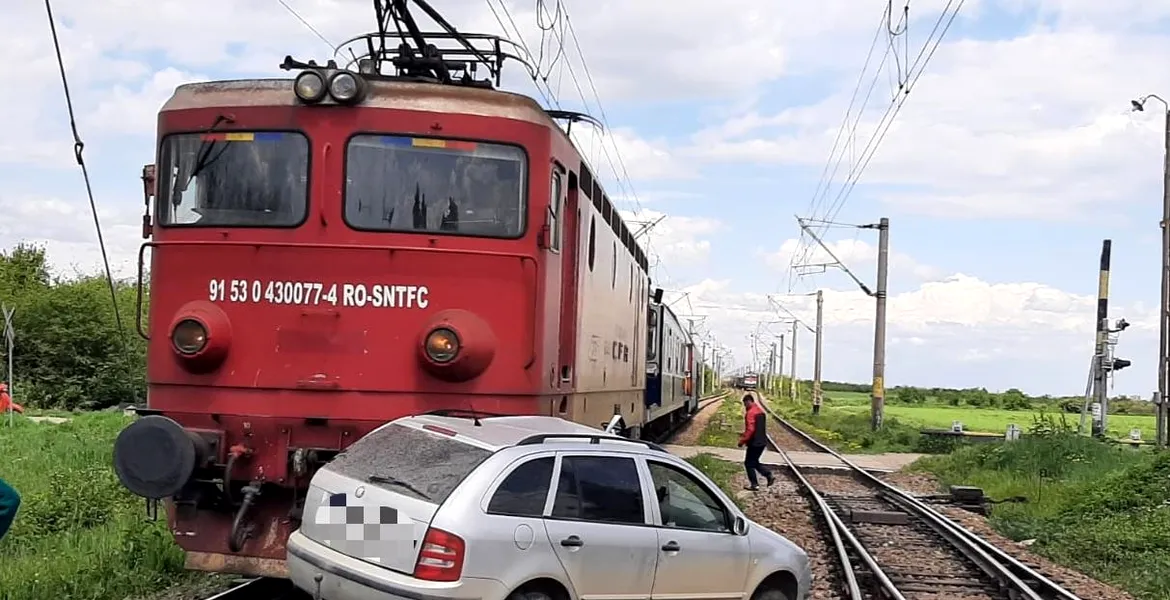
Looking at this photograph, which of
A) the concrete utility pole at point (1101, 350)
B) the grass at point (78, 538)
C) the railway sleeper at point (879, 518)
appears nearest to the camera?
the grass at point (78, 538)

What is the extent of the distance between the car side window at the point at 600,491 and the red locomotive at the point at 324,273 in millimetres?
1517

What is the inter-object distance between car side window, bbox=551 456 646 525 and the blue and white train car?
45.7ft

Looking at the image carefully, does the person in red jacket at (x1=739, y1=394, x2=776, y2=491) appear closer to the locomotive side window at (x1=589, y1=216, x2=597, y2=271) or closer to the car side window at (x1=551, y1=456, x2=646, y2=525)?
the locomotive side window at (x1=589, y1=216, x2=597, y2=271)

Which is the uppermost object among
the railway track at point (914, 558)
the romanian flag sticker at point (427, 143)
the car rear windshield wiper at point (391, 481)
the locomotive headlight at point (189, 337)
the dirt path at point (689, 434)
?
the romanian flag sticker at point (427, 143)

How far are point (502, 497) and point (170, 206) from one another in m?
3.83

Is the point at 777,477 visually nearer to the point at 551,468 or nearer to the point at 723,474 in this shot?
the point at 723,474

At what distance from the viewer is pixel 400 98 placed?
8.98 metres

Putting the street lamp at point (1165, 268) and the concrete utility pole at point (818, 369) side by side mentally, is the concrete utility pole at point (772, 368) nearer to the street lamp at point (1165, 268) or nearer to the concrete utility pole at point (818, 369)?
the concrete utility pole at point (818, 369)

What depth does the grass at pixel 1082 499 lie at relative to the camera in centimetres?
1402

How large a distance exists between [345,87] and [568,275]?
241cm

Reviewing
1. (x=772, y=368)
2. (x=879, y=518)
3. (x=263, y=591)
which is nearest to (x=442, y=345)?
(x=263, y=591)

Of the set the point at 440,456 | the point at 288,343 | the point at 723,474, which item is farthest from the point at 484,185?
the point at 723,474

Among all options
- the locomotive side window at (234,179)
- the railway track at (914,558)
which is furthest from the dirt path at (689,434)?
the locomotive side window at (234,179)

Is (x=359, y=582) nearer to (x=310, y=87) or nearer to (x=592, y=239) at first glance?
(x=310, y=87)
